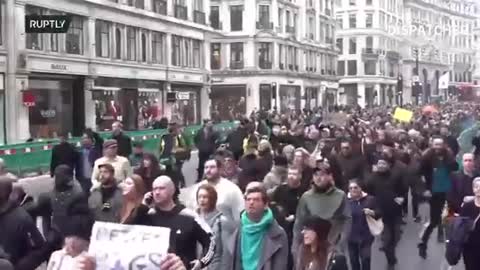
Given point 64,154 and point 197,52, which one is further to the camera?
point 197,52

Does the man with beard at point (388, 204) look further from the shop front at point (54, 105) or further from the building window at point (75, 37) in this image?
the building window at point (75, 37)

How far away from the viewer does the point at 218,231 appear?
7.20 m

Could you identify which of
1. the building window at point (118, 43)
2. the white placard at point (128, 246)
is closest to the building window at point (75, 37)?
the building window at point (118, 43)

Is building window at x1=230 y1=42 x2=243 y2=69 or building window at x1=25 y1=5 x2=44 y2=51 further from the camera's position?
building window at x1=230 y1=42 x2=243 y2=69

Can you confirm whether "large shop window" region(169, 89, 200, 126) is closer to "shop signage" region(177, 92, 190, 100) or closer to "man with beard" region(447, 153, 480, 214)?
"shop signage" region(177, 92, 190, 100)

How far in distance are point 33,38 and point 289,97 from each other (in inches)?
1639

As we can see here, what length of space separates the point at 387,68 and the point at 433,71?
15.1 metres

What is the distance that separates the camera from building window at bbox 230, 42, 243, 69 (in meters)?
67.5

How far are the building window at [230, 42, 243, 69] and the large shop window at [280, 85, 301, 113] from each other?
171 inches

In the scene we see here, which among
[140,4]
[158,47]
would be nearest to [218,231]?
[140,4]

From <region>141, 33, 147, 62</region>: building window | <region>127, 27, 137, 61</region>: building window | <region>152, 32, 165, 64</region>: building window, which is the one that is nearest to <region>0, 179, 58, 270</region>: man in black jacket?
<region>127, 27, 137, 61</region>: building window

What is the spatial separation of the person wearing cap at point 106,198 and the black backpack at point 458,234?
313 cm

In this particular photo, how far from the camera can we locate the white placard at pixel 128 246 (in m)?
5.45

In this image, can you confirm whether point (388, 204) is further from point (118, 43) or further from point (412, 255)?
point (118, 43)
